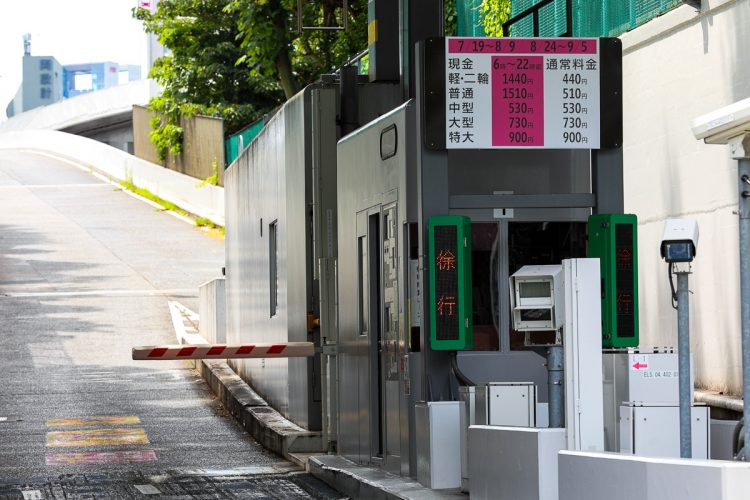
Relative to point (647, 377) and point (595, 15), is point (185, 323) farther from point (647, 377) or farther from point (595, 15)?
point (647, 377)

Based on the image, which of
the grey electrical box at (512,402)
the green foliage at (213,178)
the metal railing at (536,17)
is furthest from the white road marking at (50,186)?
the grey electrical box at (512,402)

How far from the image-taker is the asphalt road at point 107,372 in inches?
534

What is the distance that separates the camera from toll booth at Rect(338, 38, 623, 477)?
35.2 feet

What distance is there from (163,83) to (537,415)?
4110cm

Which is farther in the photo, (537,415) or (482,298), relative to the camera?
(482,298)

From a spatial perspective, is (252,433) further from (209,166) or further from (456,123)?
(209,166)

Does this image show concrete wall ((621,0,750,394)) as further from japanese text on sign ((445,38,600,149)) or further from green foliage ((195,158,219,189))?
green foliage ((195,158,219,189))

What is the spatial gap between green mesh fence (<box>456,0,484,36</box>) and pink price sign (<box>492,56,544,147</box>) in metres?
9.45

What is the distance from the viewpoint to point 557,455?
879 centimetres

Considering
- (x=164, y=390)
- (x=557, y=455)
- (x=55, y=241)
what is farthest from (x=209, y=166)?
(x=557, y=455)

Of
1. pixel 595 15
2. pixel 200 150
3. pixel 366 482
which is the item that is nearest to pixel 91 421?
pixel 366 482

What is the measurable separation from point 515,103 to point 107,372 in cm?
1387

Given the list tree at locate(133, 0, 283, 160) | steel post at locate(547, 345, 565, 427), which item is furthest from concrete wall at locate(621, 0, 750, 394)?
tree at locate(133, 0, 283, 160)

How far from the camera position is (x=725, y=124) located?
743 cm
